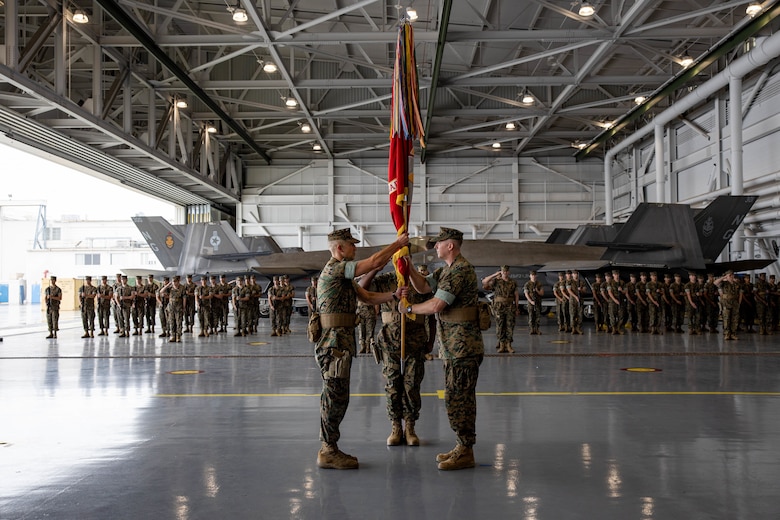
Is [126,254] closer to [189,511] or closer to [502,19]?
[502,19]

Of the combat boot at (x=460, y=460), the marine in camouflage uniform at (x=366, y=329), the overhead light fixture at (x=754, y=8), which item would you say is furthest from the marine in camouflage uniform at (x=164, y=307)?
the overhead light fixture at (x=754, y=8)

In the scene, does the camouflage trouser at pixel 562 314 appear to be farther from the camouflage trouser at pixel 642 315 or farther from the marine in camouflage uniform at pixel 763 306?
the marine in camouflage uniform at pixel 763 306

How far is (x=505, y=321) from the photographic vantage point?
11406mm

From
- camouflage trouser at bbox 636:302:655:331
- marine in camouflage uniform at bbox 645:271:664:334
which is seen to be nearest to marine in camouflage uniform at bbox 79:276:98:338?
camouflage trouser at bbox 636:302:655:331

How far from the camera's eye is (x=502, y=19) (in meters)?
19.3

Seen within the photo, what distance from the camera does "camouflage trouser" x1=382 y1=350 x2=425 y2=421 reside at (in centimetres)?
495

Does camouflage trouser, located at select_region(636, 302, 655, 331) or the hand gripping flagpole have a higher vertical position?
the hand gripping flagpole

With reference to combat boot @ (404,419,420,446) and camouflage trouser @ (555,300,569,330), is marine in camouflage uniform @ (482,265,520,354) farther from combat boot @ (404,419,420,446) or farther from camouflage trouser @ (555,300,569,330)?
combat boot @ (404,419,420,446)

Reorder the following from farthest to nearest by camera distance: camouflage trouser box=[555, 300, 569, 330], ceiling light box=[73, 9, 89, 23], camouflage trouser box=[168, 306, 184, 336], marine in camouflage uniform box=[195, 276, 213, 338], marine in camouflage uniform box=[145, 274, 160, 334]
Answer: marine in camouflage uniform box=[145, 274, 160, 334] < camouflage trouser box=[555, 300, 569, 330] < marine in camouflage uniform box=[195, 276, 213, 338] < ceiling light box=[73, 9, 89, 23] < camouflage trouser box=[168, 306, 184, 336]

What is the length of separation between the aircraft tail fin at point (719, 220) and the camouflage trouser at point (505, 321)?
9461mm

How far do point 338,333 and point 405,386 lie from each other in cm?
86

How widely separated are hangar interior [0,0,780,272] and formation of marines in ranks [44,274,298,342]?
14.9 ft

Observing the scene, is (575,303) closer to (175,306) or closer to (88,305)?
Result: (175,306)

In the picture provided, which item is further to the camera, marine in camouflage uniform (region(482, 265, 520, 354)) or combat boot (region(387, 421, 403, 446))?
marine in camouflage uniform (region(482, 265, 520, 354))
